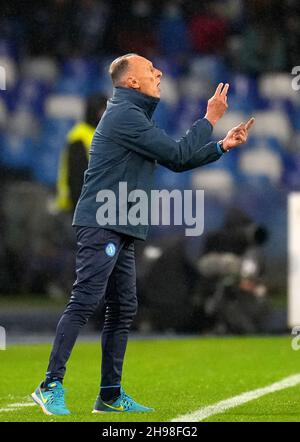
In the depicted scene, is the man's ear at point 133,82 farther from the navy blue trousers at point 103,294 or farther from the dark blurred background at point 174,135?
the dark blurred background at point 174,135

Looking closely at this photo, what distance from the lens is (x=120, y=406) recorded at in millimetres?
5789

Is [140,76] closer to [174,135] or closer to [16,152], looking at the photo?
[16,152]

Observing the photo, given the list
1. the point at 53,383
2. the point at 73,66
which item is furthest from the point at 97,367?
the point at 73,66

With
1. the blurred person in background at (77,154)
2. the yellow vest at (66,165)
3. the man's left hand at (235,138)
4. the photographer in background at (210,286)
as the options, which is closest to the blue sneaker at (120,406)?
the man's left hand at (235,138)

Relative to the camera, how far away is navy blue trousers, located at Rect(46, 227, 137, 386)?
5.55 metres

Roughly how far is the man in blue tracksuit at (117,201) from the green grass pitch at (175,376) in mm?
232

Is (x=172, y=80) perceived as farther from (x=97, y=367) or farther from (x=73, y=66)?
(x=97, y=367)

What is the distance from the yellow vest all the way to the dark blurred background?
0.36 ft

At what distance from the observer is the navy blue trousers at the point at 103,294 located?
5.55 m

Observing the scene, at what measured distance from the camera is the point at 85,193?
5.69 metres

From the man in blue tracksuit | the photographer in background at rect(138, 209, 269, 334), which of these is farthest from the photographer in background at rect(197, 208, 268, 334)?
the man in blue tracksuit

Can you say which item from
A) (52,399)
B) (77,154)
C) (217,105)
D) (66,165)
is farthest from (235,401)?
(66,165)
